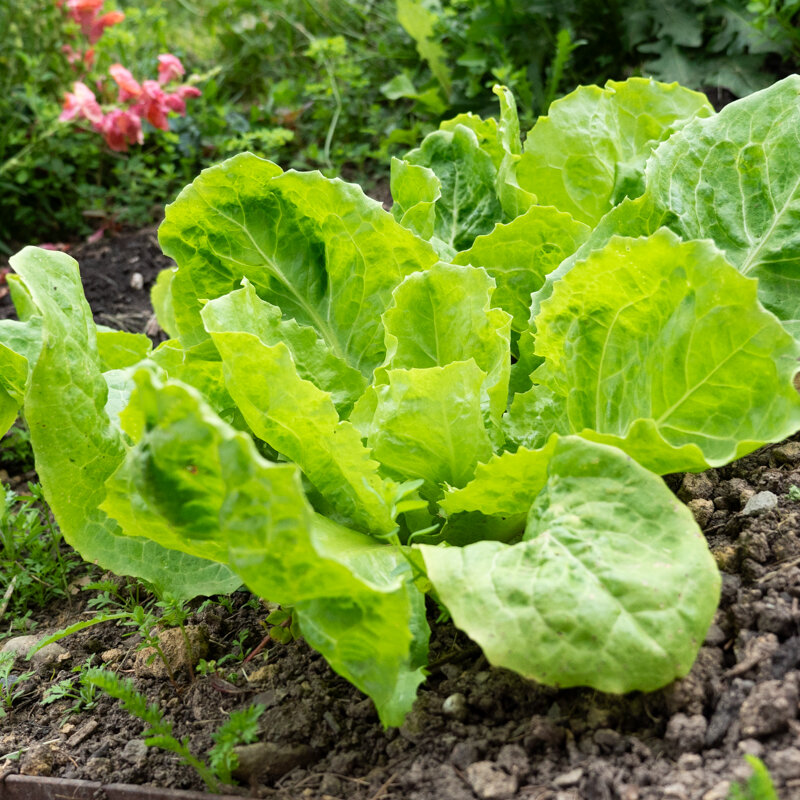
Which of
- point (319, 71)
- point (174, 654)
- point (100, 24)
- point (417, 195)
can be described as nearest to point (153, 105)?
point (100, 24)

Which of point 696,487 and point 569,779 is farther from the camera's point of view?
point 696,487

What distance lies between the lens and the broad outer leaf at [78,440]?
1749mm

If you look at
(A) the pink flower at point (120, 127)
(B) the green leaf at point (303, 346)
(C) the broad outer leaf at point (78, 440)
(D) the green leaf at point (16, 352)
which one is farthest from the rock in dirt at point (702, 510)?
(A) the pink flower at point (120, 127)

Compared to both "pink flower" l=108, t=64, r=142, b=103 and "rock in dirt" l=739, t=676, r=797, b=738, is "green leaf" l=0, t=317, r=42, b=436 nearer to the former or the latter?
"rock in dirt" l=739, t=676, r=797, b=738

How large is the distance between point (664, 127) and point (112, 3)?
4301mm

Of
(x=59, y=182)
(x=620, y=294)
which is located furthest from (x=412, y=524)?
(x=59, y=182)

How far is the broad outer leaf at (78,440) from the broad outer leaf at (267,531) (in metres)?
0.28

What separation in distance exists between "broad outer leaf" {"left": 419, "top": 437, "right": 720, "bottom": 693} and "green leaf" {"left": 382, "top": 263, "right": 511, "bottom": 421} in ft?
1.09

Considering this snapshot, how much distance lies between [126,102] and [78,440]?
3.47 meters

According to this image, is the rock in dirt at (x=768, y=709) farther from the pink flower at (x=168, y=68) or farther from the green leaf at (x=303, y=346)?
the pink flower at (x=168, y=68)

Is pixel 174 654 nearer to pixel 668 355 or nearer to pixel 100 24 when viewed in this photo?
pixel 668 355

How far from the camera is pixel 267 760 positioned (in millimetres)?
1582

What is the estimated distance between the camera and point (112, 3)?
5430 mm

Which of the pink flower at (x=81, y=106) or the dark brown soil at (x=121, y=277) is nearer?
the dark brown soil at (x=121, y=277)
